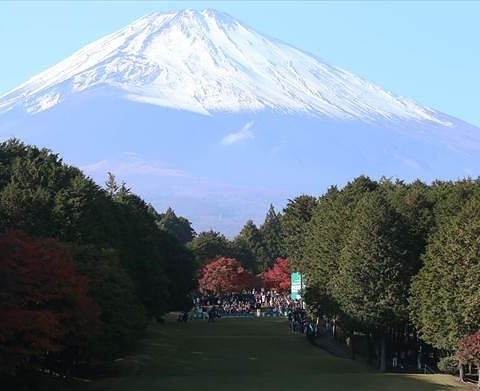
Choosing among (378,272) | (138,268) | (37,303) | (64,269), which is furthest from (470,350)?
(138,268)

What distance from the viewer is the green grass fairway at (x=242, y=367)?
39.3 m

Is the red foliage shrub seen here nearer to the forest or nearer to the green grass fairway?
the forest

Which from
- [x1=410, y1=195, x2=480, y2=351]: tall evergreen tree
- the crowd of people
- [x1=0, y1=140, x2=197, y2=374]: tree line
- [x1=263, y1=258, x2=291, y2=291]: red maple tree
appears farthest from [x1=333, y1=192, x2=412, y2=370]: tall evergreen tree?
[x1=263, y1=258, x2=291, y2=291]: red maple tree

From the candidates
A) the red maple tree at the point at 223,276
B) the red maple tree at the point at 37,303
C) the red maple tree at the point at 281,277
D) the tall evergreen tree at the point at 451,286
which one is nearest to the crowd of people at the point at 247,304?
the red maple tree at the point at 281,277

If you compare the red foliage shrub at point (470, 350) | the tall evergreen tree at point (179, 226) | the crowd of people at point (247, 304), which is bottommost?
the red foliage shrub at point (470, 350)

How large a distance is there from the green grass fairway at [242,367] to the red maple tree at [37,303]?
3.51m

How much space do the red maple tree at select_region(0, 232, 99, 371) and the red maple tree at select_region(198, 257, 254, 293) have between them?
75362 mm

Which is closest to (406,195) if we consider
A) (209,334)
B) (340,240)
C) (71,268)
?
(340,240)

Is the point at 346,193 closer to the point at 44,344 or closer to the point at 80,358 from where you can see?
the point at 80,358

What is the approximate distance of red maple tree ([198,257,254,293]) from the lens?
11388cm

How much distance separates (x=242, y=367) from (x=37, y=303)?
1532 cm

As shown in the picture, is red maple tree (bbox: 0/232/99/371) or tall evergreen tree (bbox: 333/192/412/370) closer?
red maple tree (bbox: 0/232/99/371)

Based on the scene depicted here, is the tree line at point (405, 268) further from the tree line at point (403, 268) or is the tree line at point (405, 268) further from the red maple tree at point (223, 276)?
the red maple tree at point (223, 276)

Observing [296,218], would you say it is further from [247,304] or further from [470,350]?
[470,350]
